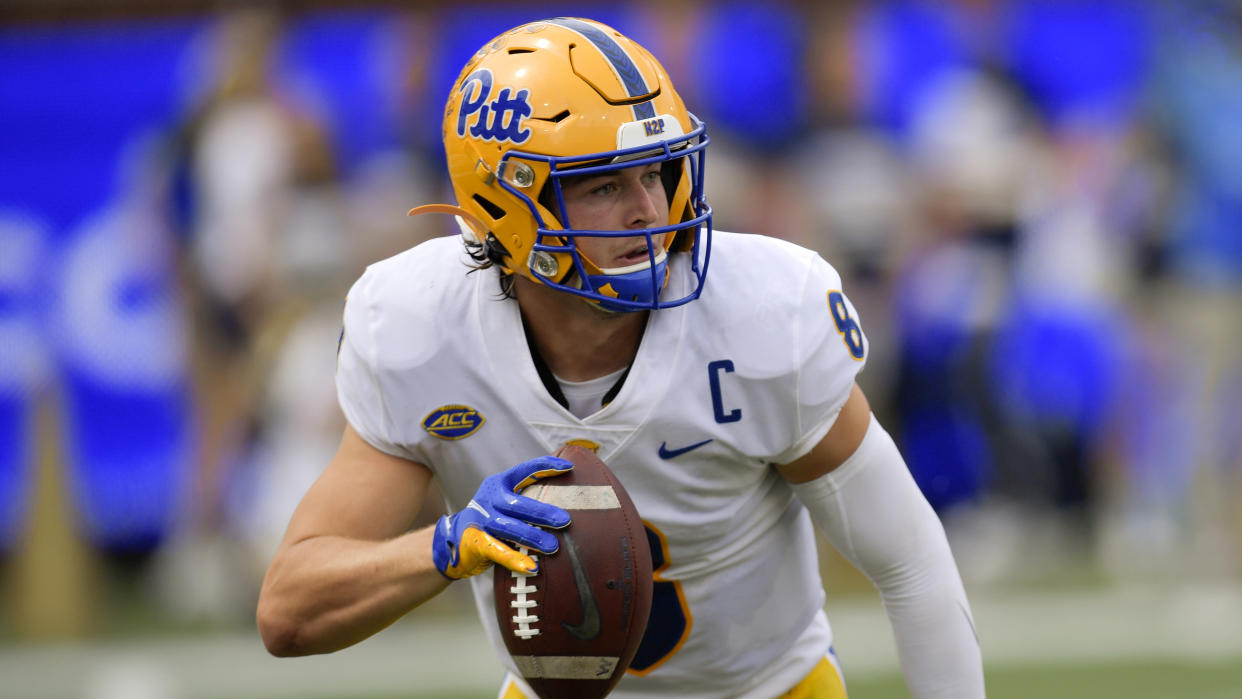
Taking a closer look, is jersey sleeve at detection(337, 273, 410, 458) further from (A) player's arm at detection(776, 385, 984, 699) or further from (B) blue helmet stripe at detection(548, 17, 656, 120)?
(A) player's arm at detection(776, 385, 984, 699)

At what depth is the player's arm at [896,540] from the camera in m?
2.50

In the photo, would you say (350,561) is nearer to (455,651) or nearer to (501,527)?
(501,527)

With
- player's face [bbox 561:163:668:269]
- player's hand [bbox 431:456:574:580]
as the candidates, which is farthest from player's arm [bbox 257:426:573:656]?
player's face [bbox 561:163:668:269]

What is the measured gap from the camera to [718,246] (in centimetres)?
260

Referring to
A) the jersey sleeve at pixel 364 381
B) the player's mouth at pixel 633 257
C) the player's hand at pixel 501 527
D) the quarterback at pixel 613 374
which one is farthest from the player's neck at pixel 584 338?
the player's hand at pixel 501 527

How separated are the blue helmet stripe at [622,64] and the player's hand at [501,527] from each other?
587 millimetres

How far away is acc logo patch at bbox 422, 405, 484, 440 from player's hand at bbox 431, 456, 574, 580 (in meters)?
0.27

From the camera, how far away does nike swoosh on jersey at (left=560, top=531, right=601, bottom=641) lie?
2.17m

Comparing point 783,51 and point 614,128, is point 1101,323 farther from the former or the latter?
point 614,128

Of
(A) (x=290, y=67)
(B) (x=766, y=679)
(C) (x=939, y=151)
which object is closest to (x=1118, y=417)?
(C) (x=939, y=151)

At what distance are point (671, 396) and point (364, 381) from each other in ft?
1.58

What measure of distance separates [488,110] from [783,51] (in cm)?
576

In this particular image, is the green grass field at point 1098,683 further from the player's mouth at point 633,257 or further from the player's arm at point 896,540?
the player's mouth at point 633,257

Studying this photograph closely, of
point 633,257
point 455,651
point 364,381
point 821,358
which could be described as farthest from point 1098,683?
point 364,381
